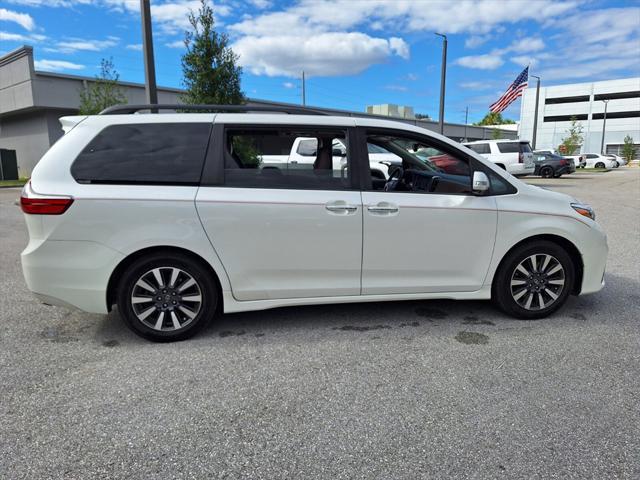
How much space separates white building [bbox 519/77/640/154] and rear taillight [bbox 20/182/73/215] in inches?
3228

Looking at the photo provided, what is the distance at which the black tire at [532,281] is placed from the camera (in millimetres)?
4000

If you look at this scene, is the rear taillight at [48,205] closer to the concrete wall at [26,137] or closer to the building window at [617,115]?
the concrete wall at [26,137]

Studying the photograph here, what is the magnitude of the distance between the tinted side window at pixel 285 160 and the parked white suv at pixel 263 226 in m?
0.01

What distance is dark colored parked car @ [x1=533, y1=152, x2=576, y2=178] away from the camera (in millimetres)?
25250

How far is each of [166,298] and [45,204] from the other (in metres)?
1.11

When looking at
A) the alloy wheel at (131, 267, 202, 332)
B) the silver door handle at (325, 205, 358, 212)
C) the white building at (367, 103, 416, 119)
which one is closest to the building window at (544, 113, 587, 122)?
the white building at (367, 103, 416, 119)

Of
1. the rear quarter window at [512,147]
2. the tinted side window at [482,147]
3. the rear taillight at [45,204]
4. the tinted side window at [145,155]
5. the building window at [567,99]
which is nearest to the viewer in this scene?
the rear taillight at [45,204]

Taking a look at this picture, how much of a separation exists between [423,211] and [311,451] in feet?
7.02

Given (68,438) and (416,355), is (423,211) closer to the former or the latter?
(416,355)

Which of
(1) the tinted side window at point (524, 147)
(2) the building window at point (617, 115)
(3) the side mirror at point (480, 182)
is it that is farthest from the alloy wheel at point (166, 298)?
(2) the building window at point (617, 115)

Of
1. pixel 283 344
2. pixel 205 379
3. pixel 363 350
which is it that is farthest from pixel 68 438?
pixel 363 350

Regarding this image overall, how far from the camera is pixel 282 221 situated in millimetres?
3586

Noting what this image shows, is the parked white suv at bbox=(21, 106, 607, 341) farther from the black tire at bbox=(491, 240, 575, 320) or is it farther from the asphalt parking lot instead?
the asphalt parking lot

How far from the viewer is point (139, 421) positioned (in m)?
2.62
